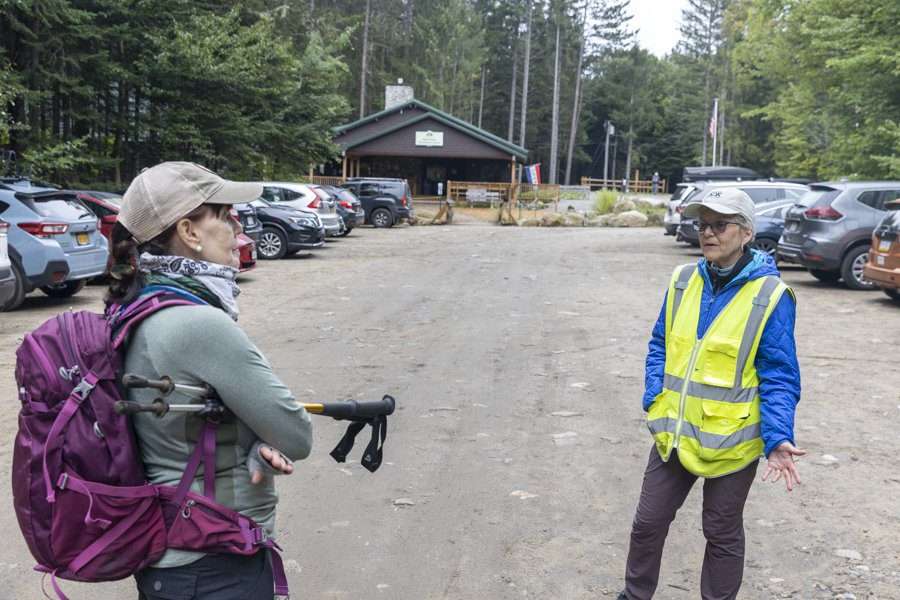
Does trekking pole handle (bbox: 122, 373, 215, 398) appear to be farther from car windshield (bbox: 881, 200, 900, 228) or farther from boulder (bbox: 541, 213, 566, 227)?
boulder (bbox: 541, 213, 566, 227)

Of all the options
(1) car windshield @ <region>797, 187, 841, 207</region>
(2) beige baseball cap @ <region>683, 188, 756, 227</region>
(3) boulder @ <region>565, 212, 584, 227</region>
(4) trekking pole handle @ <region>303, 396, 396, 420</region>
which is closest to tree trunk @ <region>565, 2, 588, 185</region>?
(3) boulder @ <region>565, 212, 584, 227</region>

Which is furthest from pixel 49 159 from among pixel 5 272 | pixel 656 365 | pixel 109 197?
pixel 656 365

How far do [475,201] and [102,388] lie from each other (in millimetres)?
46949

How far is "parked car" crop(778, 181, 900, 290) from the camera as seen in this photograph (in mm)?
15805

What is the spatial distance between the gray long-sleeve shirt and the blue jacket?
6.59ft

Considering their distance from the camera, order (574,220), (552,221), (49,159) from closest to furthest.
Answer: (49,159) → (552,221) → (574,220)

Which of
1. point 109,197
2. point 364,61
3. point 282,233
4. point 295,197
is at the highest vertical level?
point 364,61

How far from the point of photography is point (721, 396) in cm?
373

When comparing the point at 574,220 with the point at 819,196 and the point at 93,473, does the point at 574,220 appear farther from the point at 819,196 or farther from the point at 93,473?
the point at 93,473

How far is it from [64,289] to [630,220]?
28865 mm

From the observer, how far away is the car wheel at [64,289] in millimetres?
13605

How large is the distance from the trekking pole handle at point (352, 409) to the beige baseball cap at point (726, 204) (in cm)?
178

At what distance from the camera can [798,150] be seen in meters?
50.5

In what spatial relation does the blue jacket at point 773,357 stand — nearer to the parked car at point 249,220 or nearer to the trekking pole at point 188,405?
the trekking pole at point 188,405
